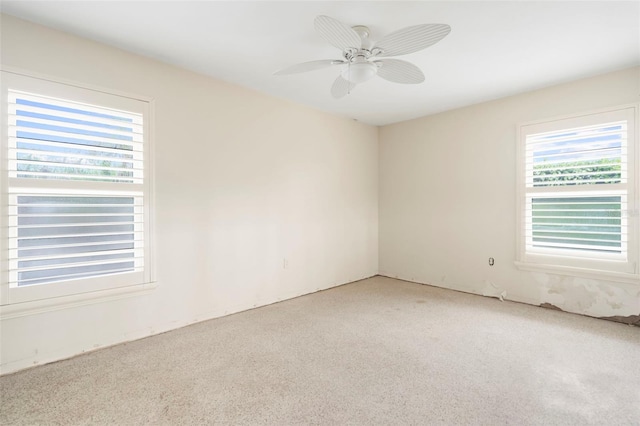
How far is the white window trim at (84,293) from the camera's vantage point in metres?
2.14

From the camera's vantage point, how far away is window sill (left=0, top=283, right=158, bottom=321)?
2.17 metres

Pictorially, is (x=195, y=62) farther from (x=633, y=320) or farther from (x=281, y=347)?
(x=633, y=320)

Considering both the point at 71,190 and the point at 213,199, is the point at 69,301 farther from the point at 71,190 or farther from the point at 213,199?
the point at 213,199

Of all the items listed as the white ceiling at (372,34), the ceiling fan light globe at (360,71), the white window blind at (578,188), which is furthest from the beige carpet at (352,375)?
the white ceiling at (372,34)

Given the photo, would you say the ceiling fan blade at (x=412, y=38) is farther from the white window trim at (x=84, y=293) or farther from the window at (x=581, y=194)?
the window at (x=581, y=194)

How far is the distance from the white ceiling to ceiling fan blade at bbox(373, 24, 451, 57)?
0.26m

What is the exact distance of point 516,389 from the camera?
1976 mm

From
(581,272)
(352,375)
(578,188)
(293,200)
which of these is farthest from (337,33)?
(581,272)

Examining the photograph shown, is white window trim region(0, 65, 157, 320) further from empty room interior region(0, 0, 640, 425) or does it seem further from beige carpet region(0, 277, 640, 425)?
beige carpet region(0, 277, 640, 425)

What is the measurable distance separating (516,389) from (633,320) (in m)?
2.10

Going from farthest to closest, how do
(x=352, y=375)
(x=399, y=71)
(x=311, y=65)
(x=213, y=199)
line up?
(x=213, y=199)
(x=399, y=71)
(x=311, y=65)
(x=352, y=375)

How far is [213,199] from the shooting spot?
326 cm

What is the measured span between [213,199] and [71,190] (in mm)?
1180

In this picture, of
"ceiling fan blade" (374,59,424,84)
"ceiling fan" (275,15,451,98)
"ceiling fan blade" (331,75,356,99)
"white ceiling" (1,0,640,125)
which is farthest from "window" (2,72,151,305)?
"ceiling fan blade" (374,59,424,84)
